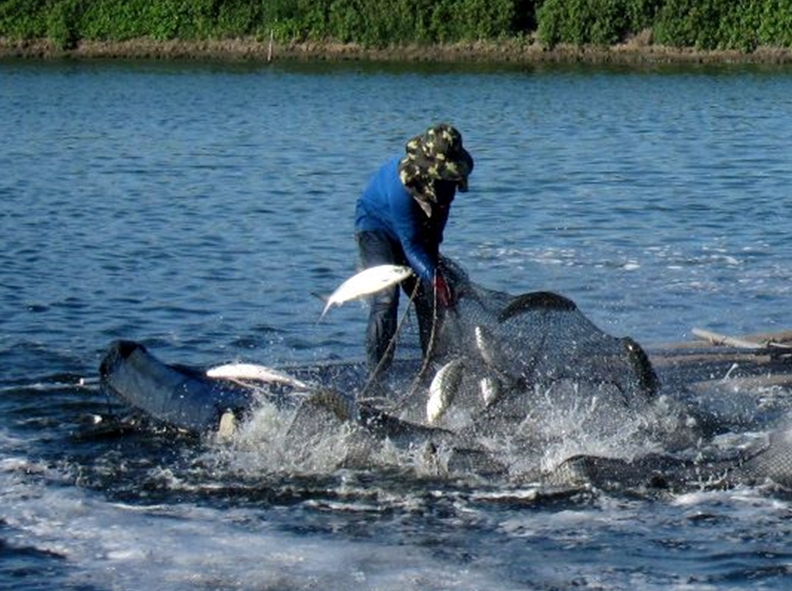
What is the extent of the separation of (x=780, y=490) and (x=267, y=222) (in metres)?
13.4

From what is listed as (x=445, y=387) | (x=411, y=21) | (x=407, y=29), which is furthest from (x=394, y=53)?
(x=445, y=387)

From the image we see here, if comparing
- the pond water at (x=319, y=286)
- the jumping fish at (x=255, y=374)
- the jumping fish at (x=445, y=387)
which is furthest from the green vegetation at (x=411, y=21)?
the jumping fish at (x=445, y=387)

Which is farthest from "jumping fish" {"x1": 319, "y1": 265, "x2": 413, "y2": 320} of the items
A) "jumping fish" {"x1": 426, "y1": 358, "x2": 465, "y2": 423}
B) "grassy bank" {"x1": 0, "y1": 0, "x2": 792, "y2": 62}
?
"grassy bank" {"x1": 0, "y1": 0, "x2": 792, "y2": 62}

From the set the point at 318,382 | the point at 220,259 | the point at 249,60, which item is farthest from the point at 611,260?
the point at 249,60

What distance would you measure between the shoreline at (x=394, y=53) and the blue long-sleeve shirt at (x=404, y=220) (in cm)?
5094

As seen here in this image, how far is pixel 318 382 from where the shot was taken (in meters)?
12.5

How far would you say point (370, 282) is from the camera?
36.7 feet

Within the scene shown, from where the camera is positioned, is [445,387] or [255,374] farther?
[255,374]

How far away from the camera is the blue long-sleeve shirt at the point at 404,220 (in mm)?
11352

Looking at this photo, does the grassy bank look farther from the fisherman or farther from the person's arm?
the person's arm

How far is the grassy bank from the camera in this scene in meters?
64.7

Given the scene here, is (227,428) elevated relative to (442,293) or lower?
lower

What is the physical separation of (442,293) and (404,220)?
50 centimetres

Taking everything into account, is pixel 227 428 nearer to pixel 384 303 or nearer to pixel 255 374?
pixel 255 374
